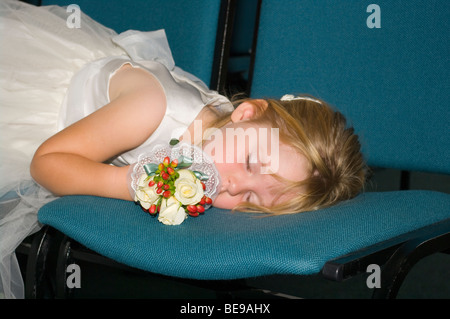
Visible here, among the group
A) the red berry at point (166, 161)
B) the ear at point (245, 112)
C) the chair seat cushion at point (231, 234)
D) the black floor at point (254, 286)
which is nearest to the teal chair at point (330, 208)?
the chair seat cushion at point (231, 234)

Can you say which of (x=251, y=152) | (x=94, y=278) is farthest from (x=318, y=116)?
(x=94, y=278)

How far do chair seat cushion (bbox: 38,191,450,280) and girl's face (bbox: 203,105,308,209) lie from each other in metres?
0.07

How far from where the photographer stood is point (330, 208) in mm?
1028

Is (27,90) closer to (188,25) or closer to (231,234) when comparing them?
(188,25)

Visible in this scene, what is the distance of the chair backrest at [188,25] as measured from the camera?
5.08ft

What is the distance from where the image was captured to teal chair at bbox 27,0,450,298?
0.76 meters

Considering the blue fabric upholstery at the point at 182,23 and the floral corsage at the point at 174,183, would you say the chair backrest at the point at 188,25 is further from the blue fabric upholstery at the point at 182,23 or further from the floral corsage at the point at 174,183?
the floral corsage at the point at 174,183

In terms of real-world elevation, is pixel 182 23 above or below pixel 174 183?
above

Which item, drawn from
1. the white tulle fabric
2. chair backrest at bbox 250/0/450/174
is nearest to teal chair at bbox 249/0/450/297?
chair backrest at bbox 250/0/450/174

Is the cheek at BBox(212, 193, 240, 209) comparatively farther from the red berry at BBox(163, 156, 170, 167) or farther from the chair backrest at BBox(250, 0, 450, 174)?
the chair backrest at BBox(250, 0, 450, 174)

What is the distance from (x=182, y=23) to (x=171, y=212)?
0.86 m

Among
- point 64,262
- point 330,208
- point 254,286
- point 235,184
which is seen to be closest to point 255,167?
point 235,184

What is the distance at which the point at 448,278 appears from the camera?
198 centimetres
